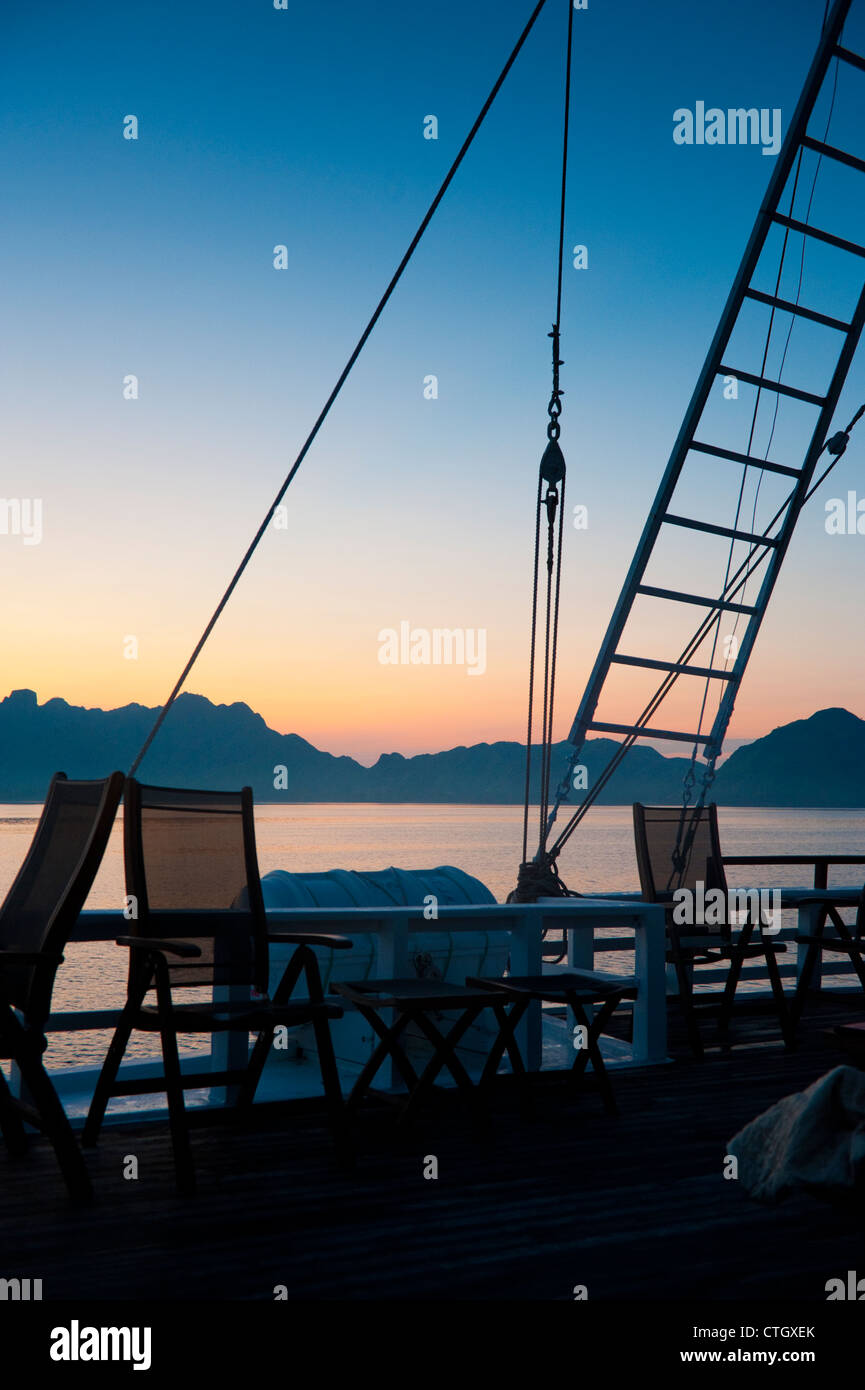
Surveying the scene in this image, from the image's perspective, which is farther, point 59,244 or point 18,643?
point 18,643

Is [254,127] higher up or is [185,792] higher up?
[254,127]

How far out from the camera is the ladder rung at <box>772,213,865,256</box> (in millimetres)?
7070

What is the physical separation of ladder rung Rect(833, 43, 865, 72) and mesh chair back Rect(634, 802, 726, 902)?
470 centimetres

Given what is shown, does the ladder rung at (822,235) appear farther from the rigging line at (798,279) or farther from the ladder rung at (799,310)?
the ladder rung at (799,310)

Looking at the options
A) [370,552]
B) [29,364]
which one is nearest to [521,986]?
[29,364]

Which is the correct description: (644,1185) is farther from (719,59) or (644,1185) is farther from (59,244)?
(59,244)

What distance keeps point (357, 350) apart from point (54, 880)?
337cm

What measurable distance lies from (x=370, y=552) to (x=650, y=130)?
26.4m

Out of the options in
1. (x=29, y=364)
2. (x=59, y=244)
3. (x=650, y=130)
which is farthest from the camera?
(x=29, y=364)

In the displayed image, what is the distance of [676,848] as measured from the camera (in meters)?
6.04

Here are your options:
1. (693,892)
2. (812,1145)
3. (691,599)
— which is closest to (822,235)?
(691,599)

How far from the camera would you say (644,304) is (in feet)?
43.8

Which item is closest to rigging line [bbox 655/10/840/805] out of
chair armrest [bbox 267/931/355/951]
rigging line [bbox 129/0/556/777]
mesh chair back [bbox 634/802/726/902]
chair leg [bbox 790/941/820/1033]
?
mesh chair back [bbox 634/802/726/902]

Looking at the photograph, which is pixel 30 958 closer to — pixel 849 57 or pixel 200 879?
pixel 200 879
